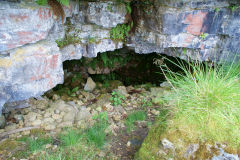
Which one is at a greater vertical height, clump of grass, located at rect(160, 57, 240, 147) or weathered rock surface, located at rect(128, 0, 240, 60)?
weathered rock surface, located at rect(128, 0, 240, 60)

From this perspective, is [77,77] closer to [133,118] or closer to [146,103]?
[146,103]

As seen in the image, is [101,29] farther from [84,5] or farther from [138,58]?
[138,58]

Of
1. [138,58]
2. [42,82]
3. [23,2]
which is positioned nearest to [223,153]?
[42,82]

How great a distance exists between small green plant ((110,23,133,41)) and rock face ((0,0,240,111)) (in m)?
A: 0.13

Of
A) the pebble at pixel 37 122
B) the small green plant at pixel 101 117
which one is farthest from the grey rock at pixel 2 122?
the small green plant at pixel 101 117

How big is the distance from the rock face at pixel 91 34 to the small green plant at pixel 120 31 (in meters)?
0.13

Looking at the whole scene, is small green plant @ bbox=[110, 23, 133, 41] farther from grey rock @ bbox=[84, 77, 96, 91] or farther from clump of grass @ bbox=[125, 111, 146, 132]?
clump of grass @ bbox=[125, 111, 146, 132]

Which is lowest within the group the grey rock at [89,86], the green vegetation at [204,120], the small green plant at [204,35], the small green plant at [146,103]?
the grey rock at [89,86]

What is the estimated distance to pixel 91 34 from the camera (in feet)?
14.2

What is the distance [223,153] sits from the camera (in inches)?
82.7

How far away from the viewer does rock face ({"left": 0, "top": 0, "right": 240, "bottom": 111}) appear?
2.83 m

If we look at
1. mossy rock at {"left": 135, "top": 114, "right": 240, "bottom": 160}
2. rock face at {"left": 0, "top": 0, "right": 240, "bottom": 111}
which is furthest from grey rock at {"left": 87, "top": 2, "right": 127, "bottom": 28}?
mossy rock at {"left": 135, "top": 114, "right": 240, "bottom": 160}

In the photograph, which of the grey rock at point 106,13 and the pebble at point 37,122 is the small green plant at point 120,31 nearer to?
the grey rock at point 106,13

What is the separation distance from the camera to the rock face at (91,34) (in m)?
2.83
